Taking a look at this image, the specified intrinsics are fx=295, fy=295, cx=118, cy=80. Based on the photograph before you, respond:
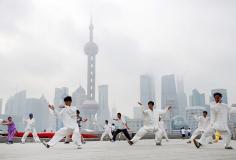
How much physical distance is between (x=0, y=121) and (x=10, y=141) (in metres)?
3.15

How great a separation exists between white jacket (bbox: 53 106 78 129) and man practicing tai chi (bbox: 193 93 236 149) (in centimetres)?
420

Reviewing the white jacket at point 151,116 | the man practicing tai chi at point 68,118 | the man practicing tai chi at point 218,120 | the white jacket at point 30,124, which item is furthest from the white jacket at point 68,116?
the white jacket at point 30,124

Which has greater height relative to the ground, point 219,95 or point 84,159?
point 219,95

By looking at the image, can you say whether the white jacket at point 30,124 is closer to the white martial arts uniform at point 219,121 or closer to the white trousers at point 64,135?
the white trousers at point 64,135

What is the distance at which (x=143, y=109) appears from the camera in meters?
12.2

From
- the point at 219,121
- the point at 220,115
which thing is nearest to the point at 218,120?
the point at 219,121

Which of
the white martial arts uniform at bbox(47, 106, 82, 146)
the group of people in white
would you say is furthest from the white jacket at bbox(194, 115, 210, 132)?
the white martial arts uniform at bbox(47, 106, 82, 146)

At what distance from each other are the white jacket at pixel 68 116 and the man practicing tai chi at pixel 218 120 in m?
4.20

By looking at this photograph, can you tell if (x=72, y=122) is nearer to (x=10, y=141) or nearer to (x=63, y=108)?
(x=63, y=108)

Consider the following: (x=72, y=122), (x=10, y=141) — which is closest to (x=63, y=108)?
(x=72, y=122)

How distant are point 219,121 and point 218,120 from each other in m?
0.05

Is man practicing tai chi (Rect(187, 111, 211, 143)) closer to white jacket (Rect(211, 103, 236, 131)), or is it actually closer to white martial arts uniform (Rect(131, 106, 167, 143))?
white martial arts uniform (Rect(131, 106, 167, 143))

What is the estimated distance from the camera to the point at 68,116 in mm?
10430

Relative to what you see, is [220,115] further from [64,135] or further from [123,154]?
[64,135]
